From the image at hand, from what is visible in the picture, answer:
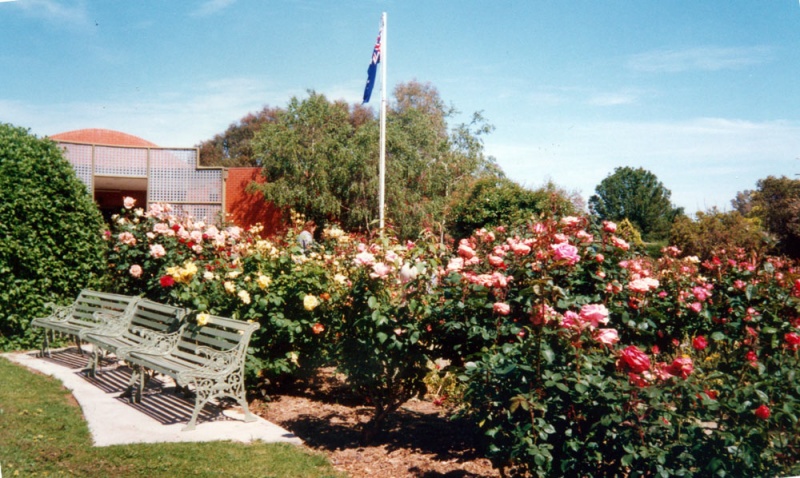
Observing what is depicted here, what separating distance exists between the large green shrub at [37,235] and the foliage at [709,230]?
500 inches

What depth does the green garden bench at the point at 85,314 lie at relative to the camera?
6.83m

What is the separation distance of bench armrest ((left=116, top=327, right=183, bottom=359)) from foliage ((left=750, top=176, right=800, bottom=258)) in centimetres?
902

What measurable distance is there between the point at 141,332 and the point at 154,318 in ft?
0.77

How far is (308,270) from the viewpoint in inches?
220

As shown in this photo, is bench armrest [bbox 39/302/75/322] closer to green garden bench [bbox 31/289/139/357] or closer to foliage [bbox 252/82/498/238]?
green garden bench [bbox 31/289/139/357]

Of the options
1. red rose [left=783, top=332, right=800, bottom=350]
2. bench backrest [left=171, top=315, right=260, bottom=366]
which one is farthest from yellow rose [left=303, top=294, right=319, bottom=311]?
red rose [left=783, top=332, right=800, bottom=350]

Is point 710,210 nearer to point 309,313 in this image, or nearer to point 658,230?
point 309,313

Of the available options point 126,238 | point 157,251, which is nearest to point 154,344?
point 157,251

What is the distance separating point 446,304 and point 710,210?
16.4 m

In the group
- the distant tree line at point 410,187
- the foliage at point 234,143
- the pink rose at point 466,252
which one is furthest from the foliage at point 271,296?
the foliage at point 234,143

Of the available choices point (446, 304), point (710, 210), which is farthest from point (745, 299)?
point (710, 210)

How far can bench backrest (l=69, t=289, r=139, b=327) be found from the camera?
6945 millimetres

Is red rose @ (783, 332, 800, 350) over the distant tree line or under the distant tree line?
under

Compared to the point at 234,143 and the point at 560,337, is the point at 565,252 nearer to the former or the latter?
the point at 560,337
